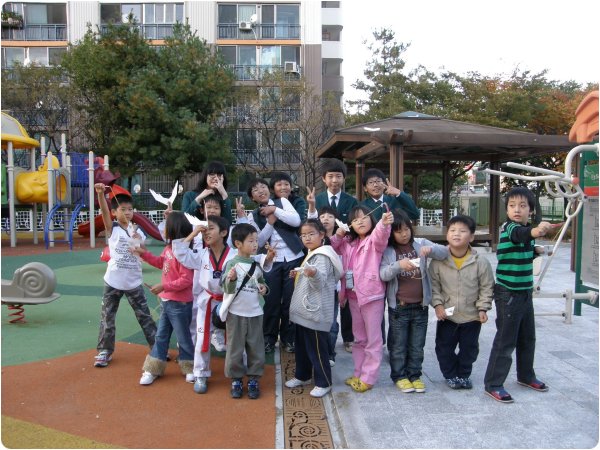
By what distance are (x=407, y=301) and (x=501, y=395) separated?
88 centimetres

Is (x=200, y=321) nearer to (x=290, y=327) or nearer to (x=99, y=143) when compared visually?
(x=290, y=327)

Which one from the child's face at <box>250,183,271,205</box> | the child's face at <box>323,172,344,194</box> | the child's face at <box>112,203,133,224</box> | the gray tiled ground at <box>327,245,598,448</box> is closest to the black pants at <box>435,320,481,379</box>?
the gray tiled ground at <box>327,245,598,448</box>

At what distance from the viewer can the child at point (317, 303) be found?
3643 millimetres

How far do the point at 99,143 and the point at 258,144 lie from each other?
20.1 feet

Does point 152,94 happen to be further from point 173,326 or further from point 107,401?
point 107,401

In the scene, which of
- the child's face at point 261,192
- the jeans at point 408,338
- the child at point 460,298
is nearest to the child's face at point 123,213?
the child's face at point 261,192

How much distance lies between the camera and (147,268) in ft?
31.9

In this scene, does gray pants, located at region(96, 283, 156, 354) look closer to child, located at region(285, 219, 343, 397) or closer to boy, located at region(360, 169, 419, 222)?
child, located at region(285, 219, 343, 397)

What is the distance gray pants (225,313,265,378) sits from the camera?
11.9 ft

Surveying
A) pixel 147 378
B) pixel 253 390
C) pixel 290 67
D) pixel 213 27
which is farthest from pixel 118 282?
pixel 213 27

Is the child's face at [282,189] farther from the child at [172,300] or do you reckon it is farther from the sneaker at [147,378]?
the sneaker at [147,378]

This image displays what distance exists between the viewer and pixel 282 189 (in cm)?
445

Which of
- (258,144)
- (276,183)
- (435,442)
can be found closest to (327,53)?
(258,144)

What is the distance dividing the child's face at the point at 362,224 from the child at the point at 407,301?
0.63ft
